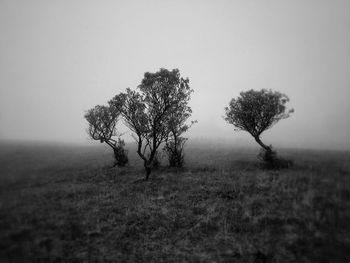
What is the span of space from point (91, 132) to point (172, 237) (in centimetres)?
2940

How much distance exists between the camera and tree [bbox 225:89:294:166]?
88.9 ft

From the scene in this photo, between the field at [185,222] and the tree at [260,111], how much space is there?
10.3 meters

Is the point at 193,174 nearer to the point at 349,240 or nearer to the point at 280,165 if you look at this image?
the point at 280,165

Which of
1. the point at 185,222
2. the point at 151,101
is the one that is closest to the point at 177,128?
the point at 151,101

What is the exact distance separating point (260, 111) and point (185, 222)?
21.4m

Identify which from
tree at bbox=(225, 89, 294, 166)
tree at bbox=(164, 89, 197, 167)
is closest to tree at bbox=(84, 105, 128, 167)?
tree at bbox=(164, 89, 197, 167)

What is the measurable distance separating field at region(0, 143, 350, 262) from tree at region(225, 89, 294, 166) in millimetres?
10347

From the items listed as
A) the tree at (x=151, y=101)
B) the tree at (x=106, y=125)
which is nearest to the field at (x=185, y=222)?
the tree at (x=151, y=101)

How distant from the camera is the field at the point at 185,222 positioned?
897 centimetres

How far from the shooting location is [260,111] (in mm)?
27391

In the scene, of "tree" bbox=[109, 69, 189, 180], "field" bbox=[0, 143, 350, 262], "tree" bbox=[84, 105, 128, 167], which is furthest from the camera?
"tree" bbox=[84, 105, 128, 167]

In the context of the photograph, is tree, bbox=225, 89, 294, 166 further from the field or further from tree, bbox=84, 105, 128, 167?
tree, bbox=84, 105, 128, 167

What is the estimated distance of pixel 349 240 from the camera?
885 cm

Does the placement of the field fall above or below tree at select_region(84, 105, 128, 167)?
below
